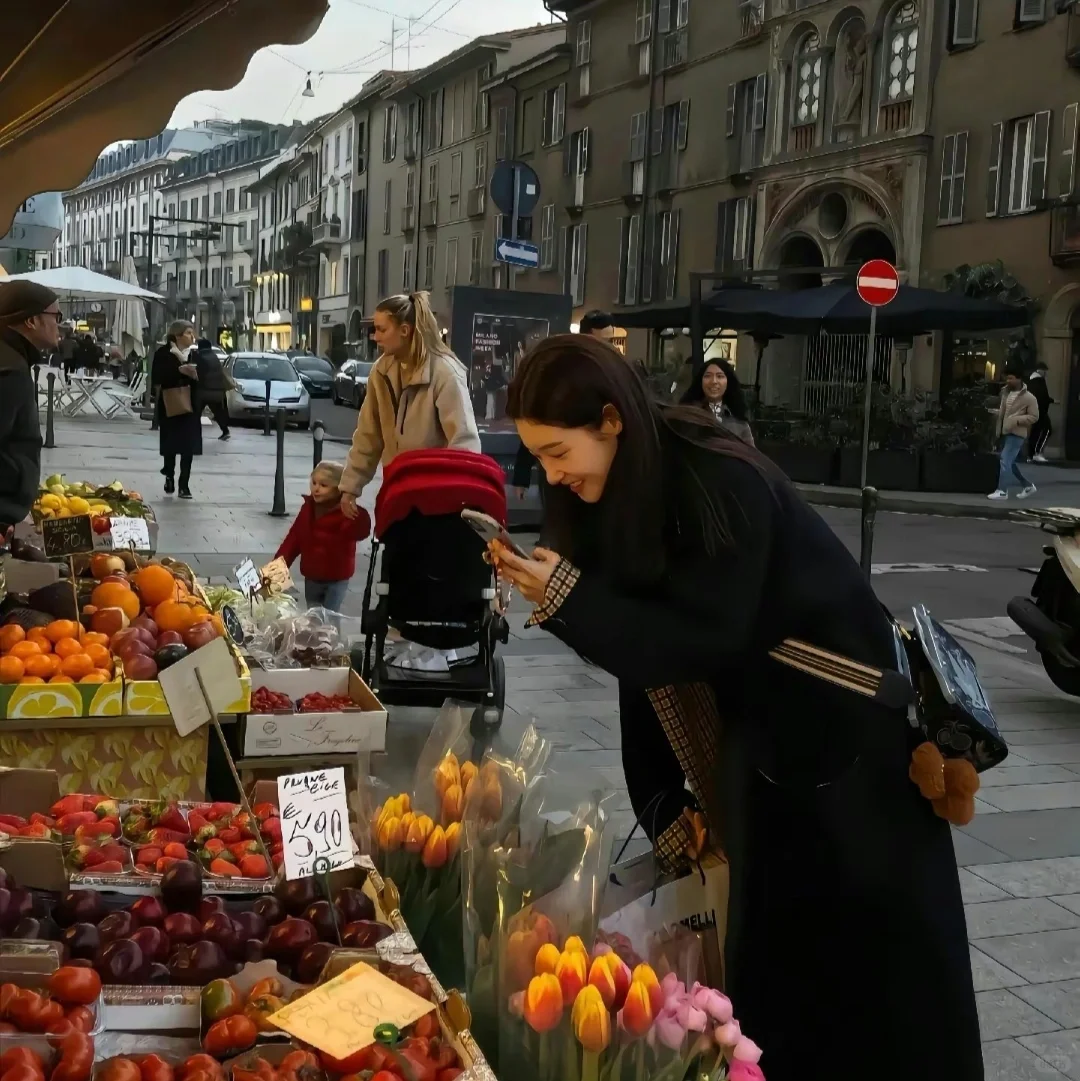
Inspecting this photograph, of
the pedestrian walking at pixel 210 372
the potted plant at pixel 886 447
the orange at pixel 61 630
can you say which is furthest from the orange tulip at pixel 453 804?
the potted plant at pixel 886 447

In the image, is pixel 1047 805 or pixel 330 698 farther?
pixel 1047 805

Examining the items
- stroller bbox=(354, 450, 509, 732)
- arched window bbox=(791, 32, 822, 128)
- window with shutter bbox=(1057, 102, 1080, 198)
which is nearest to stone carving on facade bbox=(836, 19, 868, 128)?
arched window bbox=(791, 32, 822, 128)

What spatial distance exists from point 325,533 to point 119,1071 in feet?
14.9

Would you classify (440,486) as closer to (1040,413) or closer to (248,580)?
(248,580)

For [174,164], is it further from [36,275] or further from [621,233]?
[36,275]

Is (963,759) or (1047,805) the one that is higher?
(963,759)

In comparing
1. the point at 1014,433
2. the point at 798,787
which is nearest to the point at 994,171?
the point at 1014,433

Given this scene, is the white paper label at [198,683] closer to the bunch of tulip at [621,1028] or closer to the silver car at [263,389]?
the bunch of tulip at [621,1028]

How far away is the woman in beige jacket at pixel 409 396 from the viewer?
5523mm

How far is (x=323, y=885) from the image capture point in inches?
89.3

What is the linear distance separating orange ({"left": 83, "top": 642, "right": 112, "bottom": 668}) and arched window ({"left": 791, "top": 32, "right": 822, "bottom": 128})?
2336 centimetres

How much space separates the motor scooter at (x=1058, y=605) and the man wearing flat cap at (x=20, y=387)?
16.2ft

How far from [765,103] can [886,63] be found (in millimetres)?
3530

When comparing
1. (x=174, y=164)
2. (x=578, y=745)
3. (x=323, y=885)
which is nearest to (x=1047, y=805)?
(x=578, y=745)
